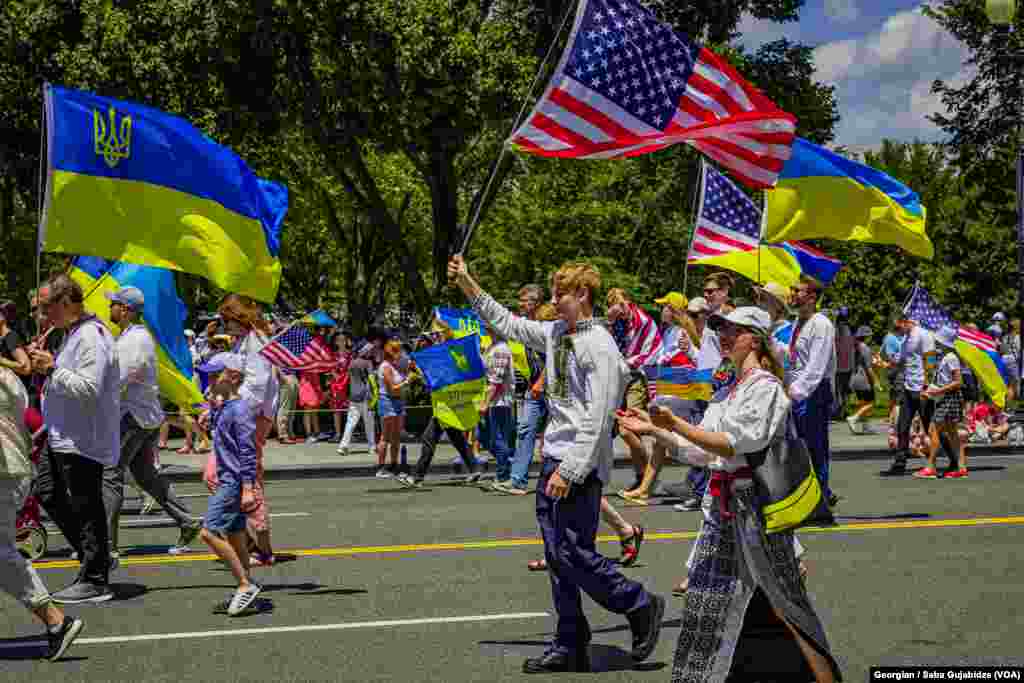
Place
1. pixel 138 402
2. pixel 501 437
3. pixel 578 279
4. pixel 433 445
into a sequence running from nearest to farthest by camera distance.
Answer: pixel 578 279, pixel 138 402, pixel 501 437, pixel 433 445

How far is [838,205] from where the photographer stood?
40.2 ft

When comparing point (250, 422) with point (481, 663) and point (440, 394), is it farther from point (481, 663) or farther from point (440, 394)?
point (440, 394)

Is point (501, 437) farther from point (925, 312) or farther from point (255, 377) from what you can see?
point (255, 377)

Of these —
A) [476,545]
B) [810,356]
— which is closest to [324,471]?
[476,545]

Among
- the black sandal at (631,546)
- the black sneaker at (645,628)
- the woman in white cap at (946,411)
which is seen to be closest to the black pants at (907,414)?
the woman in white cap at (946,411)

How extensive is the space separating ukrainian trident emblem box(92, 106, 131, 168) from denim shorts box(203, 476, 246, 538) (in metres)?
2.26

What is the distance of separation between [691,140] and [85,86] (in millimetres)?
16687

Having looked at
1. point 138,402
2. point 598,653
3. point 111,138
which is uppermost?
point 111,138

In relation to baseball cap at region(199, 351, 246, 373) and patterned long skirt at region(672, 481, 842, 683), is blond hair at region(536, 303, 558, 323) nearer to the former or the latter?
baseball cap at region(199, 351, 246, 373)

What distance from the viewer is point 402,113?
23.0 metres

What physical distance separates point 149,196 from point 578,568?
4165mm

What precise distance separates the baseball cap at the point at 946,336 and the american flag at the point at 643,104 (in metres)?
7.30

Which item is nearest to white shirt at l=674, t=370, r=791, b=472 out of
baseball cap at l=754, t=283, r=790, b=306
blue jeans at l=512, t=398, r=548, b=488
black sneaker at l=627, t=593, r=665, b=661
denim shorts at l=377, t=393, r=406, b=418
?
black sneaker at l=627, t=593, r=665, b=661

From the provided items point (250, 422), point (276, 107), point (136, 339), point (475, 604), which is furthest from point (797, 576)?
point (276, 107)
